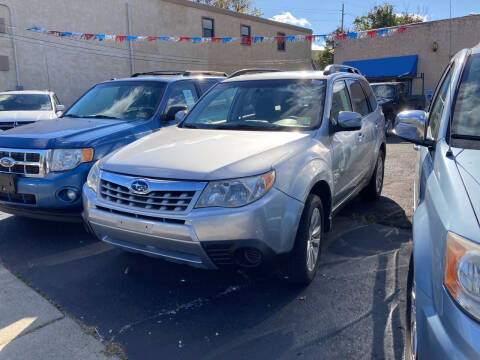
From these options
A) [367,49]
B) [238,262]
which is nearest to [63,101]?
[367,49]

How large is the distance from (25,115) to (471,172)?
8.91 meters

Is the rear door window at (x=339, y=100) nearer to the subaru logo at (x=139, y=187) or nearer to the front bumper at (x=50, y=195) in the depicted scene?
the subaru logo at (x=139, y=187)

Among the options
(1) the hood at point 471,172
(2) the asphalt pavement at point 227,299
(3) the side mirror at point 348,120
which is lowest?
(2) the asphalt pavement at point 227,299

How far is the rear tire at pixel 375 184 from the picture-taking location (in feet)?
18.2

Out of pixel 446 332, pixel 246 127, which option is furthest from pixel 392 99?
pixel 446 332

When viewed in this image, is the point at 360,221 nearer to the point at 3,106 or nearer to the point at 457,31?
the point at 3,106

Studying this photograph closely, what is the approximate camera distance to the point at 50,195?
413cm

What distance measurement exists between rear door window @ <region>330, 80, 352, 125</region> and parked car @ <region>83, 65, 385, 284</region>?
32 mm

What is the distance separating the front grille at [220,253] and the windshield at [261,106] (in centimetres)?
144

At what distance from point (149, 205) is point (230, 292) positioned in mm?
1016

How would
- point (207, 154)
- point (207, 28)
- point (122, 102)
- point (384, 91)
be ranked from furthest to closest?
1. point (207, 28)
2. point (384, 91)
3. point (122, 102)
4. point (207, 154)

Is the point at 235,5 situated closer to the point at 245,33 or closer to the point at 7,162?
the point at 245,33

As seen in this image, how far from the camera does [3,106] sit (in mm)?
9750

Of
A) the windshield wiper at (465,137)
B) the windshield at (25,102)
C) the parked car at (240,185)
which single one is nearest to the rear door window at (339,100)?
the parked car at (240,185)
